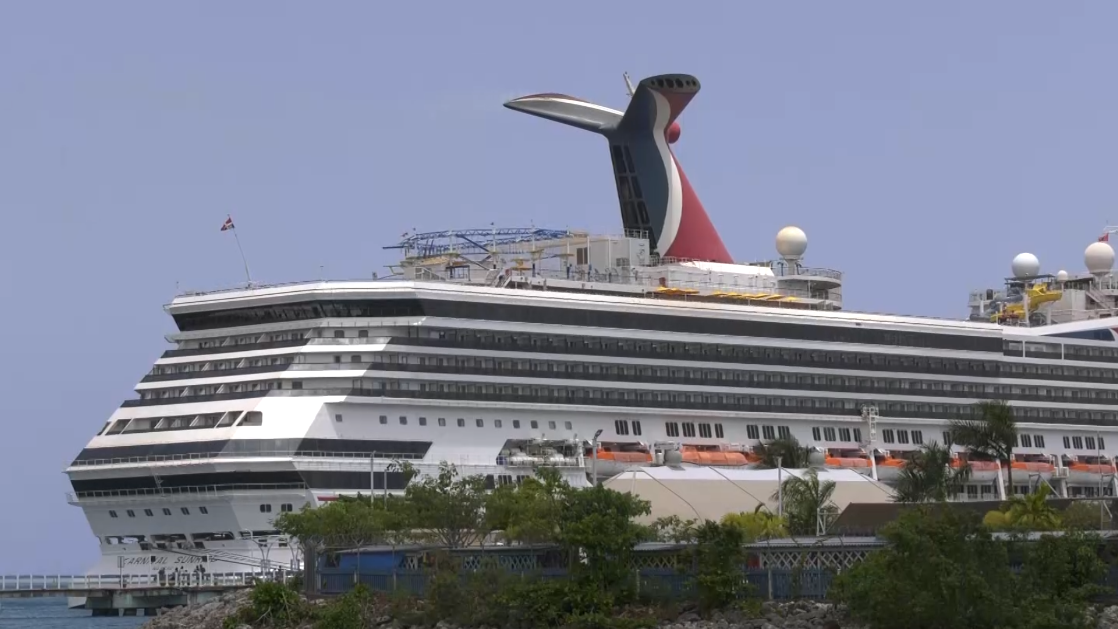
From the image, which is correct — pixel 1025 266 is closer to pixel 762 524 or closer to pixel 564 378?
pixel 564 378

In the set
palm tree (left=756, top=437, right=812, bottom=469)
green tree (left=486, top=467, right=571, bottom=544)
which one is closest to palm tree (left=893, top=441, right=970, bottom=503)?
palm tree (left=756, top=437, right=812, bottom=469)

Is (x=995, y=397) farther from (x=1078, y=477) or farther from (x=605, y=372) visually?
(x=605, y=372)

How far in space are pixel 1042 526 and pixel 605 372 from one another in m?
34.3

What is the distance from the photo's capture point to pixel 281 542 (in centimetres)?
8512

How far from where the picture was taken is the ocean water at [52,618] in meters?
83.9

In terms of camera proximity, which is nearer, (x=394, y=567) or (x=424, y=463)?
(x=394, y=567)

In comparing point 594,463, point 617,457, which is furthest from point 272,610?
point 617,457

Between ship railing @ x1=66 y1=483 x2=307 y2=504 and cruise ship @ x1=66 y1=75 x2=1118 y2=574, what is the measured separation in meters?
0.09

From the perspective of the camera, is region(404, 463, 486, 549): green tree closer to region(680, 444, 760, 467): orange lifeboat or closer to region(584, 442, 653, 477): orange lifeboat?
region(584, 442, 653, 477): orange lifeboat

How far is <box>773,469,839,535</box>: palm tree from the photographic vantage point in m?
80.2

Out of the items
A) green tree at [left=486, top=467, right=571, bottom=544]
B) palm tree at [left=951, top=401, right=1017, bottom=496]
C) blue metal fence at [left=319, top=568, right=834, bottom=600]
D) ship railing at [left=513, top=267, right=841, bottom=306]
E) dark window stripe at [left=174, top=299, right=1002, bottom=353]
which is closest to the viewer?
blue metal fence at [left=319, top=568, right=834, bottom=600]

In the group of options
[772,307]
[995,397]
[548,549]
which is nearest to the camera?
[548,549]

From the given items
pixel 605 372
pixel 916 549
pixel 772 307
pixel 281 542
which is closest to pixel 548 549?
pixel 916 549

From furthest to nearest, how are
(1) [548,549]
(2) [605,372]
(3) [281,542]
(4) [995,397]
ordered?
(4) [995,397] → (2) [605,372] → (3) [281,542] → (1) [548,549]
